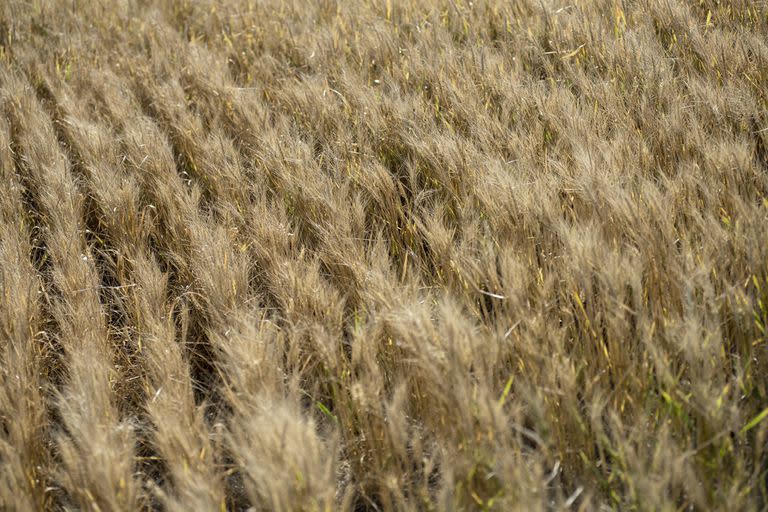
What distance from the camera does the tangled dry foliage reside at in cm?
128

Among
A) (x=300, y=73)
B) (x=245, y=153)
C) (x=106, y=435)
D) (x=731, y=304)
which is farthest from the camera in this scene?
(x=300, y=73)

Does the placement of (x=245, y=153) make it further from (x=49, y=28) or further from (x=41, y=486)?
(x=49, y=28)

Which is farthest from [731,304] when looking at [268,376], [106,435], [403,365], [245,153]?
[245,153]

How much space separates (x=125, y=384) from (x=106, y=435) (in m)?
0.39

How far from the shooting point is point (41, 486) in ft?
4.72

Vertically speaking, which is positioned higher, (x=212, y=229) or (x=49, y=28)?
(x=49, y=28)

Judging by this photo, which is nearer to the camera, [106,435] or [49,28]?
[106,435]

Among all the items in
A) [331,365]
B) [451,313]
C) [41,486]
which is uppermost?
[451,313]

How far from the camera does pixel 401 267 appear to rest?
76.9 inches

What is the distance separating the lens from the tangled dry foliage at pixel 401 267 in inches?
50.4

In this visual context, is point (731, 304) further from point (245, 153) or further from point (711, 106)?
point (245, 153)

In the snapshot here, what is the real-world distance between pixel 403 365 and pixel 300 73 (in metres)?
1.58

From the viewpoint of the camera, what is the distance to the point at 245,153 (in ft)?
8.18

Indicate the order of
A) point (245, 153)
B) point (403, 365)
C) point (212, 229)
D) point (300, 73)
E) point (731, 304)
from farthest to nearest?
1. point (300, 73)
2. point (245, 153)
3. point (212, 229)
4. point (403, 365)
5. point (731, 304)
